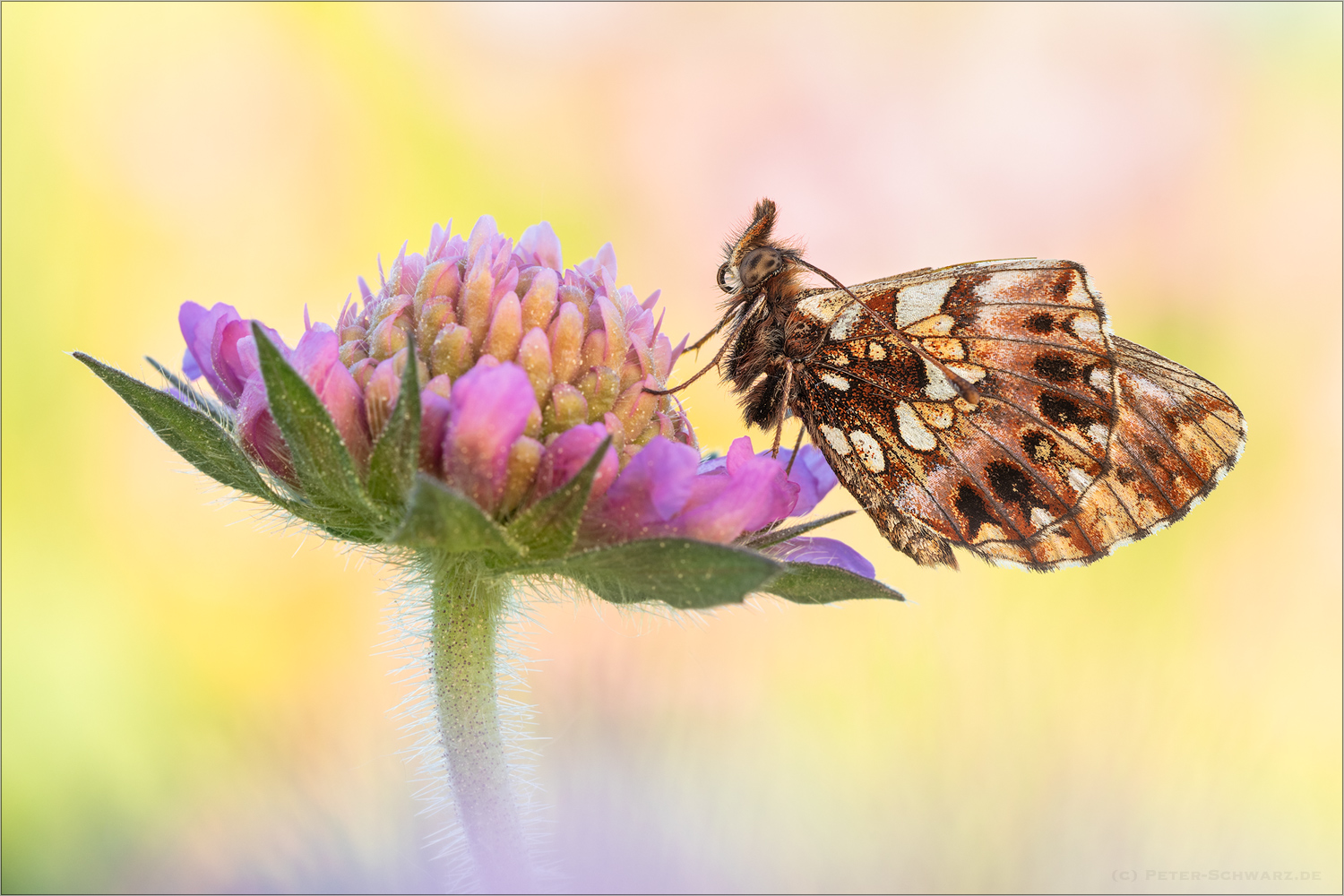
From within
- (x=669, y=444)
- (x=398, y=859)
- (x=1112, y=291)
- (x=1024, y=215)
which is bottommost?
(x=398, y=859)

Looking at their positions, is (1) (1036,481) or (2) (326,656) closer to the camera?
(1) (1036,481)

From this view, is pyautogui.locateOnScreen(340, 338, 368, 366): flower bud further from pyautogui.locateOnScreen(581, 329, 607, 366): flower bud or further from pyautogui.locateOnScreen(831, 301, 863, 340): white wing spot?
pyautogui.locateOnScreen(831, 301, 863, 340): white wing spot

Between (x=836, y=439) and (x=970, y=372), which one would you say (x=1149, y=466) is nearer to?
(x=970, y=372)

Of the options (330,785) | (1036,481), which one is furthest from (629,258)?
(1036,481)

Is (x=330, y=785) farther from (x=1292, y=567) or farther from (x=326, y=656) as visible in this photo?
(x=1292, y=567)

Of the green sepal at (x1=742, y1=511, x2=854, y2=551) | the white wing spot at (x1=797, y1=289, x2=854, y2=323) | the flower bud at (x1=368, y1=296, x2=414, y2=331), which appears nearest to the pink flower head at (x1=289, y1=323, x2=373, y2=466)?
the flower bud at (x1=368, y1=296, x2=414, y2=331)

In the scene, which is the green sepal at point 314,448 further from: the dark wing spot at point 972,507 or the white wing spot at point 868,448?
the dark wing spot at point 972,507

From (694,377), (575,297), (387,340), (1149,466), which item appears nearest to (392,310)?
(387,340)
